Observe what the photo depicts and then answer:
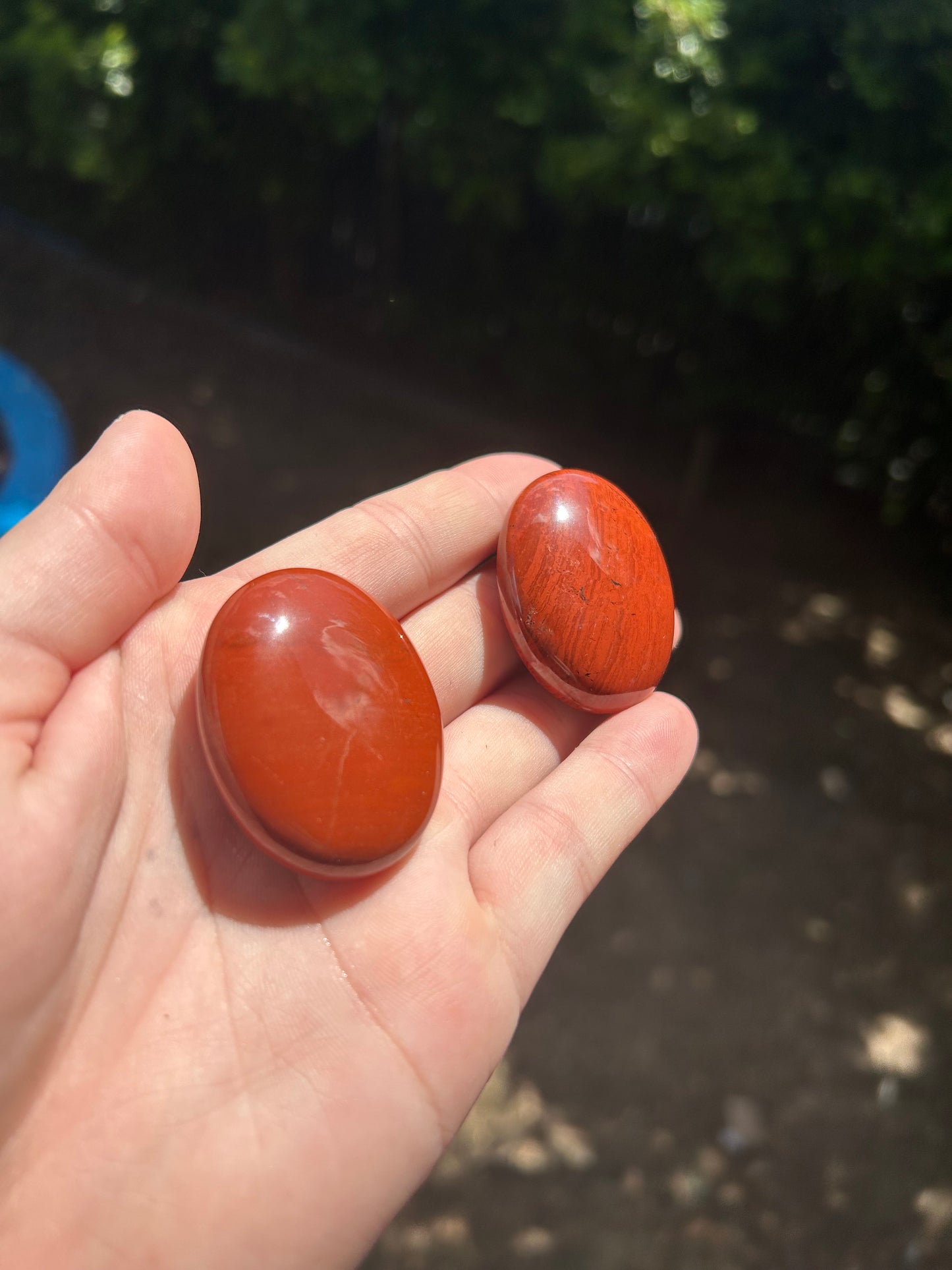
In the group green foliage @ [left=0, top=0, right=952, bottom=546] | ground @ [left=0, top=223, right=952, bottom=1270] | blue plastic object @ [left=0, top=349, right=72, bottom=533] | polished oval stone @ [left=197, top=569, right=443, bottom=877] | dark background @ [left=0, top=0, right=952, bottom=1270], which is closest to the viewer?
polished oval stone @ [left=197, top=569, right=443, bottom=877]

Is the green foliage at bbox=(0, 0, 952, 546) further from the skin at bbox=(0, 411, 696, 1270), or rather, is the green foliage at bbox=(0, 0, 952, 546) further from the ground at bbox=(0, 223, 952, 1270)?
the skin at bbox=(0, 411, 696, 1270)

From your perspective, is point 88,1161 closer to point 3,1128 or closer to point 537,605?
point 3,1128

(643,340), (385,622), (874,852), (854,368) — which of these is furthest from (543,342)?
(385,622)

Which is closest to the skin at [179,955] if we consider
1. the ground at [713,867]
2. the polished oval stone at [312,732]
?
the polished oval stone at [312,732]

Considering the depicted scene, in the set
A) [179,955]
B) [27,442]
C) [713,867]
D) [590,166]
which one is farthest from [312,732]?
[590,166]

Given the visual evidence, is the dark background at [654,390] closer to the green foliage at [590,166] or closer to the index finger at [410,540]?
the green foliage at [590,166]

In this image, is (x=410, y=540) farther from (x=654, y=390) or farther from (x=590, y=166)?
(x=654, y=390)

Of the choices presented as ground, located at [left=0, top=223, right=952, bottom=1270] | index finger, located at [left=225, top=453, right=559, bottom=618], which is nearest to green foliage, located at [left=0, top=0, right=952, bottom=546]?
ground, located at [left=0, top=223, right=952, bottom=1270]

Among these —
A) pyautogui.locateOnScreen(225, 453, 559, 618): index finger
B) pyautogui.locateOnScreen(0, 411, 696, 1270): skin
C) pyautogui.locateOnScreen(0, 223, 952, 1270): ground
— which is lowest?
pyautogui.locateOnScreen(0, 223, 952, 1270): ground
